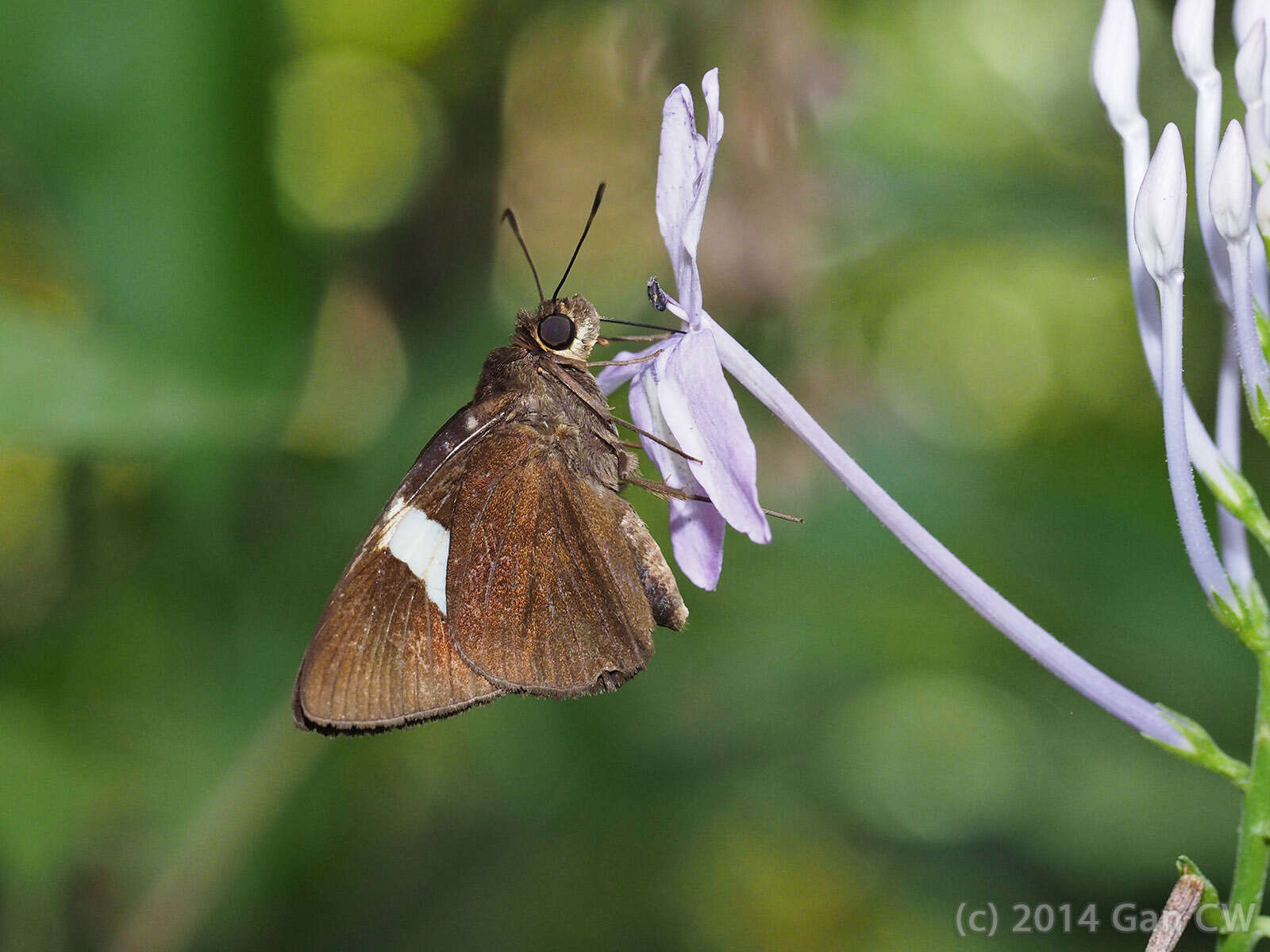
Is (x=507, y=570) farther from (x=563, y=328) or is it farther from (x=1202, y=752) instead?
(x=1202, y=752)

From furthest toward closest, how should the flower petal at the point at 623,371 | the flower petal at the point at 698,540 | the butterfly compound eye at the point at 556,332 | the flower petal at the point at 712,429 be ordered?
the butterfly compound eye at the point at 556,332 → the flower petal at the point at 623,371 → the flower petal at the point at 698,540 → the flower petal at the point at 712,429

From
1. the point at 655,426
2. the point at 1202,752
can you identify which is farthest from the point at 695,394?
the point at 1202,752

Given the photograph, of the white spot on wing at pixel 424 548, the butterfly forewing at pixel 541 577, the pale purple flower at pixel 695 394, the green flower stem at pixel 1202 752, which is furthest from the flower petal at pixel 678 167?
the green flower stem at pixel 1202 752

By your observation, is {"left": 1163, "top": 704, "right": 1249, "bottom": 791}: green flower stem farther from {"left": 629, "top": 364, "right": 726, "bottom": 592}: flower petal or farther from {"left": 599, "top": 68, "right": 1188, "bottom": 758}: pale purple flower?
{"left": 629, "top": 364, "right": 726, "bottom": 592}: flower petal

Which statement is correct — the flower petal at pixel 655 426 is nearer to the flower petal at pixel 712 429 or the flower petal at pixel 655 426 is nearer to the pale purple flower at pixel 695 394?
the pale purple flower at pixel 695 394

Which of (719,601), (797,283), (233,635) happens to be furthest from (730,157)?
(233,635)

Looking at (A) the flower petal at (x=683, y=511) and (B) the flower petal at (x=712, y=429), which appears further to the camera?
(A) the flower petal at (x=683, y=511)

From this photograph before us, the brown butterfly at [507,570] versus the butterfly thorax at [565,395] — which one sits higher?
the butterfly thorax at [565,395]

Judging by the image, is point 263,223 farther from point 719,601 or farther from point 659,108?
point 719,601
